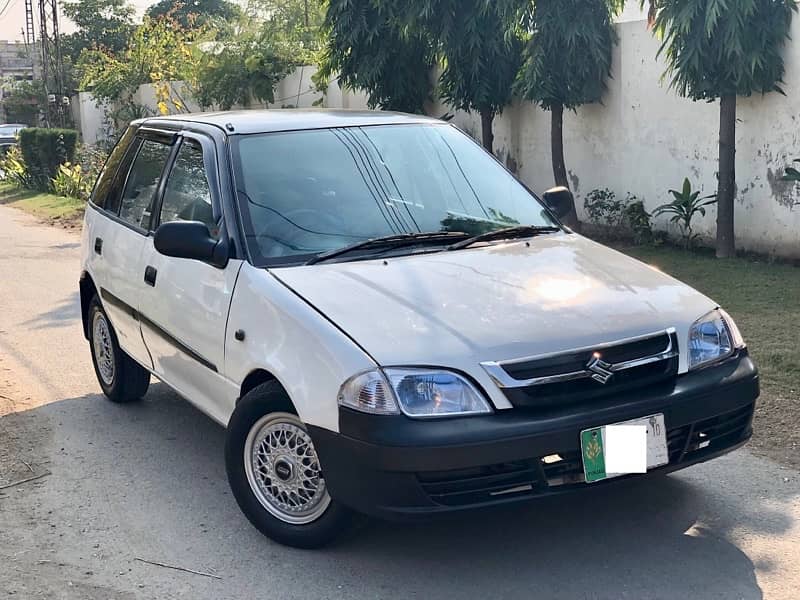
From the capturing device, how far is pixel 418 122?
5.51 meters

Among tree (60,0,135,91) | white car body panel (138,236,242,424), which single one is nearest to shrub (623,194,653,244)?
white car body panel (138,236,242,424)

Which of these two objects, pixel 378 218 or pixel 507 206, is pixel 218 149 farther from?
pixel 507 206

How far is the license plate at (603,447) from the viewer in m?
3.72

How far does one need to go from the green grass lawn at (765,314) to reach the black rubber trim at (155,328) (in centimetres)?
277

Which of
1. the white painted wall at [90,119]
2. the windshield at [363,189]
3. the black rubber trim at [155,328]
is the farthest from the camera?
the white painted wall at [90,119]

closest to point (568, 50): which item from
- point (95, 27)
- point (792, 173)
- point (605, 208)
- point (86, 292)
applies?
point (605, 208)

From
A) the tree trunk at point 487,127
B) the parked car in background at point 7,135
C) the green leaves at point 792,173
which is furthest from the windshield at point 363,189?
the parked car in background at point 7,135

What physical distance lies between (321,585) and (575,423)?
1.14m

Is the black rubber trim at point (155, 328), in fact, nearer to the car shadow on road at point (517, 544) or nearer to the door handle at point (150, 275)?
the door handle at point (150, 275)

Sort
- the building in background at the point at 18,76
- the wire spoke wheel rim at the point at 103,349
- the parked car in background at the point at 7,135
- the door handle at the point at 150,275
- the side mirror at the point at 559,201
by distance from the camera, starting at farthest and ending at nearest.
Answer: the building in background at the point at 18,76 < the parked car in background at the point at 7,135 < the wire spoke wheel rim at the point at 103,349 < the side mirror at the point at 559,201 < the door handle at the point at 150,275

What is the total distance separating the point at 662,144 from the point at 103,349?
21.9ft

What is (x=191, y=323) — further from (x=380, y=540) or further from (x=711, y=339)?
(x=711, y=339)

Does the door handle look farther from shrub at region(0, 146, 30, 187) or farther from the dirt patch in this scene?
shrub at region(0, 146, 30, 187)

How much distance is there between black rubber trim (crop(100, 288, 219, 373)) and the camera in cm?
479
